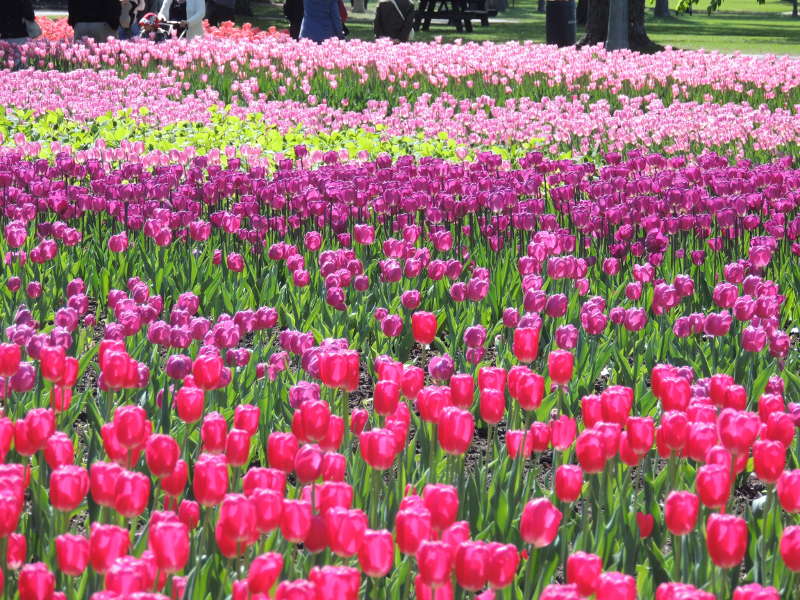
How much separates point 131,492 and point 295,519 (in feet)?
1.01

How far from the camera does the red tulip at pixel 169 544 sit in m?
1.93

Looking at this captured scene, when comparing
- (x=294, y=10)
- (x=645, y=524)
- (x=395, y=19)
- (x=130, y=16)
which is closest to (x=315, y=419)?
(x=645, y=524)

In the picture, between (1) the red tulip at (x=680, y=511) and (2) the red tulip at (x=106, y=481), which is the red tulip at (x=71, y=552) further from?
(1) the red tulip at (x=680, y=511)

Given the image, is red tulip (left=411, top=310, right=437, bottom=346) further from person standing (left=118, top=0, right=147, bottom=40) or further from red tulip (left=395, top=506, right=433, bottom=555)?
person standing (left=118, top=0, right=147, bottom=40)

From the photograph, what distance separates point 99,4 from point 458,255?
12.3m

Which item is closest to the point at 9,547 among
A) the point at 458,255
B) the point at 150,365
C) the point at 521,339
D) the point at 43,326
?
the point at 521,339

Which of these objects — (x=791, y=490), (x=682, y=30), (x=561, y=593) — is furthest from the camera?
(x=682, y=30)

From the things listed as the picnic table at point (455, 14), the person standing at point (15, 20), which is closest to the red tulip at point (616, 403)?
the person standing at point (15, 20)

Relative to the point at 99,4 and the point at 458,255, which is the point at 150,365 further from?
the point at 99,4

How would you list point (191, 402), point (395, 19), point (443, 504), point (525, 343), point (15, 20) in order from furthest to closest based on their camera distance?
1. point (395, 19)
2. point (15, 20)
3. point (525, 343)
4. point (191, 402)
5. point (443, 504)

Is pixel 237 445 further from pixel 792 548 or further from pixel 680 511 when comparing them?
pixel 792 548

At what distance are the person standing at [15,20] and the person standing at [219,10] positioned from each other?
24.4 feet

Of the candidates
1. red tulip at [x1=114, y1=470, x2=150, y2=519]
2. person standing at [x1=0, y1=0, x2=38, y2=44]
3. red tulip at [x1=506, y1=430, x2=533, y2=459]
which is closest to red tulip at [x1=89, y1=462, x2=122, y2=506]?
red tulip at [x1=114, y1=470, x2=150, y2=519]

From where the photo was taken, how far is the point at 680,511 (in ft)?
7.23
